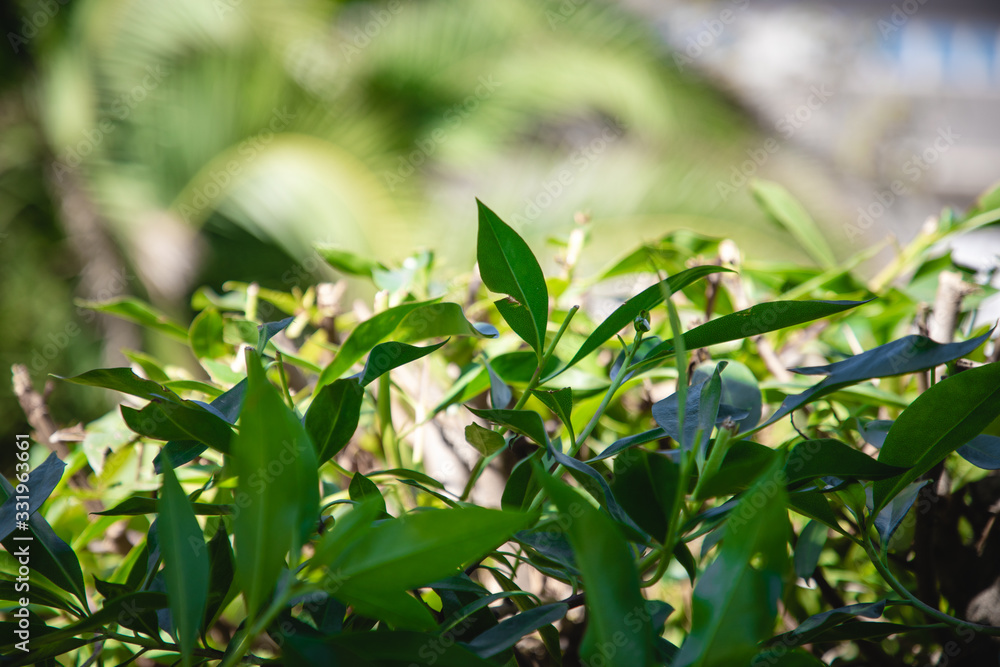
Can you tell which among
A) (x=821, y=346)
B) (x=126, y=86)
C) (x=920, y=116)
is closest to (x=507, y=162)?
(x=126, y=86)

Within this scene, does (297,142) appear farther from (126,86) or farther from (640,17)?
(640,17)

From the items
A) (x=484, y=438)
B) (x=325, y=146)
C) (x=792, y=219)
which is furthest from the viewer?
(x=325, y=146)

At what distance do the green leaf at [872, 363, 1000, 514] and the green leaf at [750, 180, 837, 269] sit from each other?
0.31m

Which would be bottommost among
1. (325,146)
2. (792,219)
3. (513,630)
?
(513,630)

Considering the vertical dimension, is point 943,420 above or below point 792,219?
below

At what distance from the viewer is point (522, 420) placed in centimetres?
24

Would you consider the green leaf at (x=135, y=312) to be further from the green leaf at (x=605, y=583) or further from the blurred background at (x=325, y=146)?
the blurred background at (x=325, y=146)

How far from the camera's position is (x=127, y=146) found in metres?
3.07

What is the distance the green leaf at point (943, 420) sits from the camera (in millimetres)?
231

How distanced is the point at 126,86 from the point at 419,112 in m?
1.27

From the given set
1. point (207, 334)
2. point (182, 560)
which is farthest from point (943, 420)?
point (207, 334)

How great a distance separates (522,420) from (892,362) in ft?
0.44

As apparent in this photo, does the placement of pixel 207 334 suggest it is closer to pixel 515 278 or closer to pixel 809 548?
pixel 515 278

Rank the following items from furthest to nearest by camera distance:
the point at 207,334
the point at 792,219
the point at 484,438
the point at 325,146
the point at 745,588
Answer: the point at 325,146, the point at 792,219, the point at 207,334, the point at 484,438, the point at 745,588
